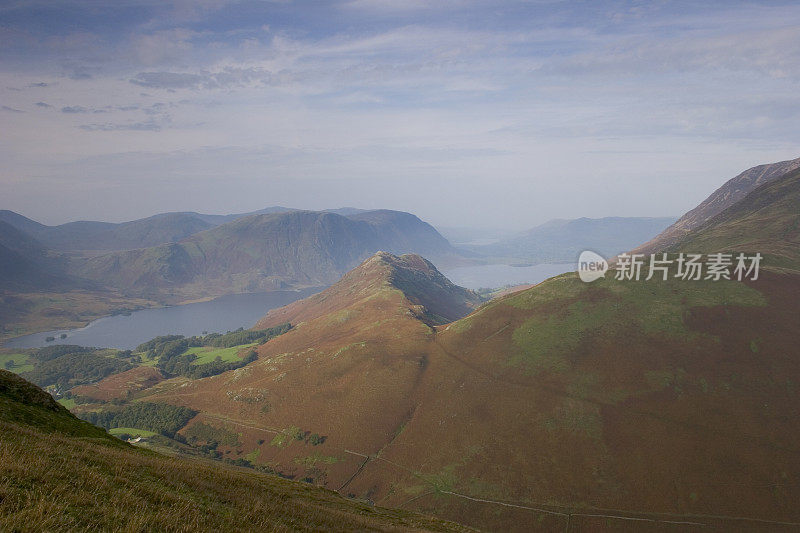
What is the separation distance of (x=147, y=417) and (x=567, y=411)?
405 feet

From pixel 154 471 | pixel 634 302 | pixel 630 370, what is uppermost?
pixel 634 302

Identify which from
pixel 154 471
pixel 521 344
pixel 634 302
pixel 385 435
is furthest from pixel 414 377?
pixel 154 471

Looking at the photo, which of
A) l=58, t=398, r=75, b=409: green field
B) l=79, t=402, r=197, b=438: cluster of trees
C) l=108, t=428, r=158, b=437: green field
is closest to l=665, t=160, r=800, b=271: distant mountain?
l=79, t=402, r=197, b=438: cluster of trees

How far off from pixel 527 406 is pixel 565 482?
677 inches

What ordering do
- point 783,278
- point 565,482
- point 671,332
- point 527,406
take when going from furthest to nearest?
point 783,278 → point 671,332 → point 527,406 → point 565,482

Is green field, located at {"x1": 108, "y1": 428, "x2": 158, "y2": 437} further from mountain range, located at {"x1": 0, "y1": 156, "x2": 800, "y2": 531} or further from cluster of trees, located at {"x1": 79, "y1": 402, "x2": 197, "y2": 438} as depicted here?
mountain range, located at {"x1": 0, "y1": 156, "x2": 800, "y2": 531}

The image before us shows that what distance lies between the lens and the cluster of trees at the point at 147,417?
116 meters

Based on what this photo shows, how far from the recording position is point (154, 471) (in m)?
18.5

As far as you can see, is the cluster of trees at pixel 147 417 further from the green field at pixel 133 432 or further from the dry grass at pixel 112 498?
the dry grass at pixel 112 498

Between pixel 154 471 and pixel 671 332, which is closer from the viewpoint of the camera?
pixel 154 471

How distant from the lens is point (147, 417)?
124500 mm

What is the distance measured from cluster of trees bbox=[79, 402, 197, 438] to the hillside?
4679 millimetres

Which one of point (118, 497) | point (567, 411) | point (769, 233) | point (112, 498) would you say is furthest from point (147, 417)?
point (769, 233)

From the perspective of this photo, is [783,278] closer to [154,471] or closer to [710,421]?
[710,421]
